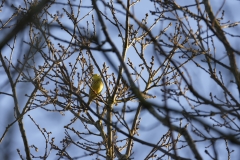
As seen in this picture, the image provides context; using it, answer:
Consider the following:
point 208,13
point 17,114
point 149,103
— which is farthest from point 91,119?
point 149,103

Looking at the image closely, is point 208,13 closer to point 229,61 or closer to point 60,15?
point 229,61

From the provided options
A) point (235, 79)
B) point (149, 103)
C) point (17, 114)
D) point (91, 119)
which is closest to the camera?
point (149, 103)

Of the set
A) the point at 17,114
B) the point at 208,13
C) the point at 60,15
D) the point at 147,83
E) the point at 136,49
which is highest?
the point at 60,15

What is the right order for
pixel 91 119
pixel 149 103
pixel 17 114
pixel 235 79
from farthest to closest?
pixel 91 119
pixel 17 114
pixel 235 79
pixel 149 103

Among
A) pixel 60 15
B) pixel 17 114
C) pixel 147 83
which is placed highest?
pixel 60 15

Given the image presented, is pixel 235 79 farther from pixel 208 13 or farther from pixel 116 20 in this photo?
pixel 116 20

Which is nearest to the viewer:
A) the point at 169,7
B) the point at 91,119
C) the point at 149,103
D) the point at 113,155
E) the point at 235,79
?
the point at 149,103

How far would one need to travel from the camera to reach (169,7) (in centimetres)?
388

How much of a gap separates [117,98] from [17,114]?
1519mm

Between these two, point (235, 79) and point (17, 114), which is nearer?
point (235, 79)

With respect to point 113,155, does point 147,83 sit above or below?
above

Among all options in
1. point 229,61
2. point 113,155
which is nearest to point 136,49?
point 113,155

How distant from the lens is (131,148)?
19.5ft

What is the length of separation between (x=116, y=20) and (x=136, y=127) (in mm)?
1528
